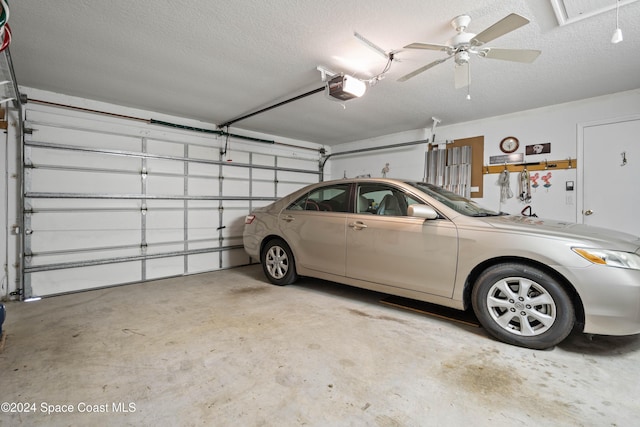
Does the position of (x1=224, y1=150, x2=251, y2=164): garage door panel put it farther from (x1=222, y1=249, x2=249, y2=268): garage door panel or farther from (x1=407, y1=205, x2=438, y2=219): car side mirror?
(x1=407, y1=205, x2=438, y2=219): car side mirror

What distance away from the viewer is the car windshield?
8.56ft

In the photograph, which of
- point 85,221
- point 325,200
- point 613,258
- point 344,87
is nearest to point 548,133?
point 613,258

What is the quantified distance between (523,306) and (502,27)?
1.97 metres

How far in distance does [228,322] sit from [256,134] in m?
3.86

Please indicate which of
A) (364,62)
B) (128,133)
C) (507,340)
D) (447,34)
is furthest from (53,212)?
(507,340)

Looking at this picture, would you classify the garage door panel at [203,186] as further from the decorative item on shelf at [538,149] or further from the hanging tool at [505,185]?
the decorative item on shelf at [538,149]

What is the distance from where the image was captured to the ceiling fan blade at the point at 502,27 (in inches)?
64.9

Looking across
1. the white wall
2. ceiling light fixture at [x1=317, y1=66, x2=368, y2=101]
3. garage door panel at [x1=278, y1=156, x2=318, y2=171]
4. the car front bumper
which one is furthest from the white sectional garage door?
the car front bumper

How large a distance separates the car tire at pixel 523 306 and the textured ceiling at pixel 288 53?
193cm

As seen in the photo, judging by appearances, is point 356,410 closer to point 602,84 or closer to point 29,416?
point 29,416

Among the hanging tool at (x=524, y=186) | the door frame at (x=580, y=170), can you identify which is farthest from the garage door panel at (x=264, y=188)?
the door frame at (x=580, y=170)

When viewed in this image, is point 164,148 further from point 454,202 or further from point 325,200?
point 454,202

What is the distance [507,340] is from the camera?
6.99 ft

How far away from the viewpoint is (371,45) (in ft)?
7.68
